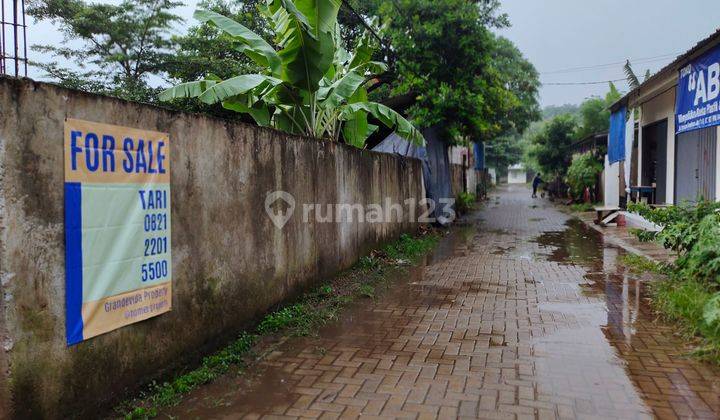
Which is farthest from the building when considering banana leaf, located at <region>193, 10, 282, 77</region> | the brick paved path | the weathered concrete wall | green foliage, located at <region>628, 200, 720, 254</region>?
banana leaf, located at <region>193, 10, 282, 77</region>

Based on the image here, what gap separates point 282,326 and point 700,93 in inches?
306

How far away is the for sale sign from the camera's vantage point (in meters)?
3.33

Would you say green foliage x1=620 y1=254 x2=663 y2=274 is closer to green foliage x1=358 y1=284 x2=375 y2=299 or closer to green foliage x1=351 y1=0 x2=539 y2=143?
green foliage x1=358 y1=284 x2=375 y2=299

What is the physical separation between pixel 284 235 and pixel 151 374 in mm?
2520

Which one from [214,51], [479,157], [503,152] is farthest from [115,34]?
[503,152]

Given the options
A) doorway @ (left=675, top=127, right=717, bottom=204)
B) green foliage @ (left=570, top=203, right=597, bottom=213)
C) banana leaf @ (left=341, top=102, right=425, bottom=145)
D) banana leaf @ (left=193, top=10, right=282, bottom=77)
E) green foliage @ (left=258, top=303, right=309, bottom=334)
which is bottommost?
Result: green foliage @ (left=258, top=303, right=309, bottom=334)

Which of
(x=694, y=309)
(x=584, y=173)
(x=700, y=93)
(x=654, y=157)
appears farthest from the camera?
(x=584, y=173)

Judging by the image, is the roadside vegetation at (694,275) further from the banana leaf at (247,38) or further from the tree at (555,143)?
the tree at (555,143)

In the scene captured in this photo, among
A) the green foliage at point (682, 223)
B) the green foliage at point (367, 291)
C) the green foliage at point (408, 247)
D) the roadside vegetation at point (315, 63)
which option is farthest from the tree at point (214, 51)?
the green foliage at point (682, 223)

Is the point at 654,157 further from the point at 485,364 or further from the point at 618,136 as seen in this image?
the point at 485,364

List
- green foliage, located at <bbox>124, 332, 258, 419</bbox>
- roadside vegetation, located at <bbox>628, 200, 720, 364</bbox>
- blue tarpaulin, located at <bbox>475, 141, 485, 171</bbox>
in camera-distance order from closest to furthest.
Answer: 1. green foliage, located at <bbox>124, 332, 258, 419</bbox>
2. roadside vegetation, located at <bbox>628, 200, 720, 364</bbox>
3. blue tarpaulin, located at <bbox>475, 141, 485, 171</bbox>

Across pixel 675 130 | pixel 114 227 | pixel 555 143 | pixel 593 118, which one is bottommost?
pixel 114 227

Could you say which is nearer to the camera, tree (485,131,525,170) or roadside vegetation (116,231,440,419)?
roadside vegetation (116,231,440,419)

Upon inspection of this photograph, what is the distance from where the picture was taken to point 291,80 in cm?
728
